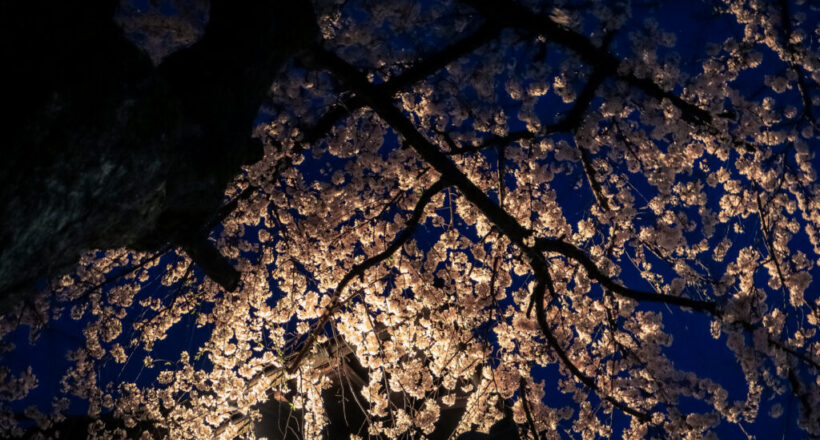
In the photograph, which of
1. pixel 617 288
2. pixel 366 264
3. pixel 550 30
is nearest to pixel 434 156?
pixel 366 264

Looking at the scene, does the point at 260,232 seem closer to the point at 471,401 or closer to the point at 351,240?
the point at 351,240

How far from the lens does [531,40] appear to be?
6.54 m

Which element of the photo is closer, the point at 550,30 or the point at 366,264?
the point at 550,30

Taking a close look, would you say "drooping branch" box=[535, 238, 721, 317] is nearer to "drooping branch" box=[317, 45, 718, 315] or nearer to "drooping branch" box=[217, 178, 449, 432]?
"drooping branch" box=[317, 45, 718, 315]

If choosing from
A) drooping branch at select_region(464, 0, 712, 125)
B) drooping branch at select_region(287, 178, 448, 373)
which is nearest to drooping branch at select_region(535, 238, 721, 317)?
drooping branch at select_region(287, 178, 448, 373)

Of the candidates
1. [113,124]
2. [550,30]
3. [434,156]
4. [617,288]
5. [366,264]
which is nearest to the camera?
[113,124]

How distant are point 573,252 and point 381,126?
4823 mm

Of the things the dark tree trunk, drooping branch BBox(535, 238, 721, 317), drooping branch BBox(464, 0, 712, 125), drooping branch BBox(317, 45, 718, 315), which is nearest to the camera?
the dark tree trunk

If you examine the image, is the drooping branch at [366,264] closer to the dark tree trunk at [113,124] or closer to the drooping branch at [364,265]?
the drooping branch at [364,265]

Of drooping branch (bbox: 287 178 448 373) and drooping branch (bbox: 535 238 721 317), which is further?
drooping branch (bbox: 287 178 448 373)

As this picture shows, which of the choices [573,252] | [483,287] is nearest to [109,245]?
[573,252]

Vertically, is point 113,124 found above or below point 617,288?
below

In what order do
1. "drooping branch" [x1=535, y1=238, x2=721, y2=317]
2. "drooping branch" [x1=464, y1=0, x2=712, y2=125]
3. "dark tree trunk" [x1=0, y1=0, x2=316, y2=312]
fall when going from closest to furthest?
1. "dark tree trunk" [x1=0, y1=0, x2=316, y2=312]
2. "drooping branch" [x1=535, y1=238, x2=721, y2=317]
3. "drooping branch" [x1=464, y1=0, x2=712, y2=125]

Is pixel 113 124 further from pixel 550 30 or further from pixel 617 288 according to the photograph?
pixel 550 30
